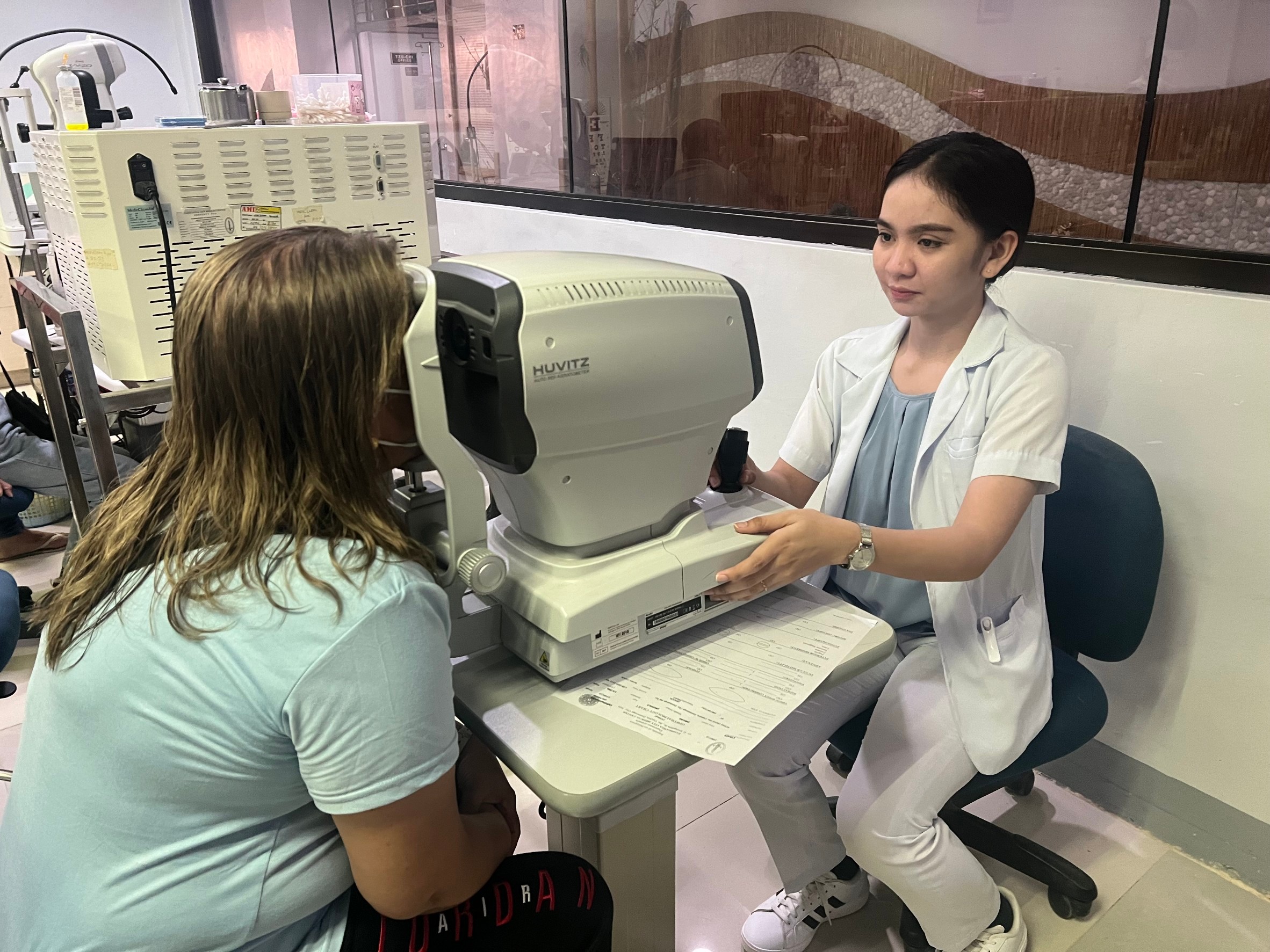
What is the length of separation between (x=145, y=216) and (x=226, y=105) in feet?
1.13

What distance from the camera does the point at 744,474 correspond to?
1168mm

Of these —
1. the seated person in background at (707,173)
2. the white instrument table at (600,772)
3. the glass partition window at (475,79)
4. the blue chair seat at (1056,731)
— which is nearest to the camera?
the white instrument table at (600,772)

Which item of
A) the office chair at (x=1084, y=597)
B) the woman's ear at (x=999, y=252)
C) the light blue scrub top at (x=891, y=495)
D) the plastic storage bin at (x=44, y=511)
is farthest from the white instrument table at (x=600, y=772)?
the plastic storage bin at (x=44, y=511)

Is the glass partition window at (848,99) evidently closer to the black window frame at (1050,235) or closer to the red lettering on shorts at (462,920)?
the black window frame at (1050,235)

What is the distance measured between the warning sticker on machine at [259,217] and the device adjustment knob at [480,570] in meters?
1.08

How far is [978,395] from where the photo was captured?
122cm

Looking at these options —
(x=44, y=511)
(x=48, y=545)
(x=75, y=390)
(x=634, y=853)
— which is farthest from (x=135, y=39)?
(x=634, y=853)

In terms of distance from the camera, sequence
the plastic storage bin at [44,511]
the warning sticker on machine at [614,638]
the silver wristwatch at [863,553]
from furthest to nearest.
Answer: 1. the plastic storage bin at [44,511]
2. the silver wristwatch at [863,553]
3. the warning sticker on machine at [614,638]

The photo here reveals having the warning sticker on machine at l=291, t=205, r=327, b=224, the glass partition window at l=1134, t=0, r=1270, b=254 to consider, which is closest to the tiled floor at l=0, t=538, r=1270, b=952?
the glass partition window at l=1134, t=0, r=1270, b=254

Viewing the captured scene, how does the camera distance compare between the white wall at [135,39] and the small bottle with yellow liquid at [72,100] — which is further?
the white wall at [135,39]

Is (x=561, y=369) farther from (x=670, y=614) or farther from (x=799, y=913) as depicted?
(x=799, y=913)

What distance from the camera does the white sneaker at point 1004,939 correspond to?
134cm

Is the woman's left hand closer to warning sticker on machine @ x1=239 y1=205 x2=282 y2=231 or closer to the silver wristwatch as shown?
the silver wristwatch

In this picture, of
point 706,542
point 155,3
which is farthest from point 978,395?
point 155,3
